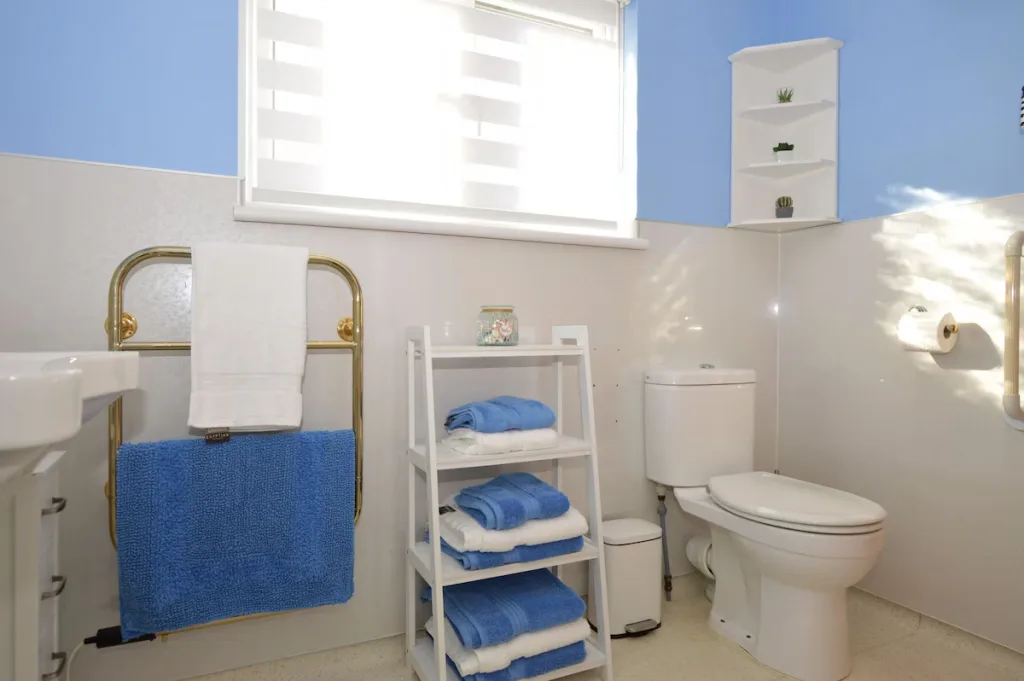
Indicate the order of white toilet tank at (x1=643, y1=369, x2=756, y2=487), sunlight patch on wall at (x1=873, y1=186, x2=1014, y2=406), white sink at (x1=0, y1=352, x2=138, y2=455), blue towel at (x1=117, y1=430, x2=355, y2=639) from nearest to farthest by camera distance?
white sink at (x1=0, y1=352, x2=138, y2=455) → blue towel at (x1=117, y1=430, x2=355, y2=639) → sunlight patch on wall at (x1=873, y1=186, x2=1014, y2=406) → white toilet tank at (x1=643, y1=369, x2=756, y2=487)

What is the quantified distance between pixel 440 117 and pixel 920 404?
168 centimetres

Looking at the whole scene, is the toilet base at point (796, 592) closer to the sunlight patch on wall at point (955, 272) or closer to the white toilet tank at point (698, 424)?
the white toilet tank at point (698, 424)

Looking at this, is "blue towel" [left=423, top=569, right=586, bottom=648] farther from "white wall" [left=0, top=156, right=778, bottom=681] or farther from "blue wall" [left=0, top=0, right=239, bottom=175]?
"blue wall" [left=0, top=0, right=239, bottom=175]

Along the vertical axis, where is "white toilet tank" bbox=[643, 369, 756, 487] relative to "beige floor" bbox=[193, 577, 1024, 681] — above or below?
above

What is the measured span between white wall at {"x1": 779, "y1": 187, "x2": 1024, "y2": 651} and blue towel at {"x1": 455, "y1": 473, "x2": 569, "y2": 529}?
1.14 m

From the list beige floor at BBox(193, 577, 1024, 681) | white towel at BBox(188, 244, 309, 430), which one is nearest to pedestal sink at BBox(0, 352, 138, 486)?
white towel at BBox(188, 244, 309, 430)

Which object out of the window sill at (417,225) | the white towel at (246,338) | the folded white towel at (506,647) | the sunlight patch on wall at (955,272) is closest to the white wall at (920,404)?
the sunlight patch on wall at (955,272)

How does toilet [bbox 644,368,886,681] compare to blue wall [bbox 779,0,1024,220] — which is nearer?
toilet [bbox 644,368,886,681]

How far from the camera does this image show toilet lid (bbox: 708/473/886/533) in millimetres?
1400

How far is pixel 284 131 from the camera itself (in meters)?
1.58

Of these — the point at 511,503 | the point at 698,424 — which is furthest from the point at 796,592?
the point at 511,503

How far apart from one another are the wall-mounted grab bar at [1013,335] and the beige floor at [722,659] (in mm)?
662

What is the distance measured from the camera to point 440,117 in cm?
178

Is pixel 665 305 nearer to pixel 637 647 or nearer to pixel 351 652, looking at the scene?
pixel 637 647
